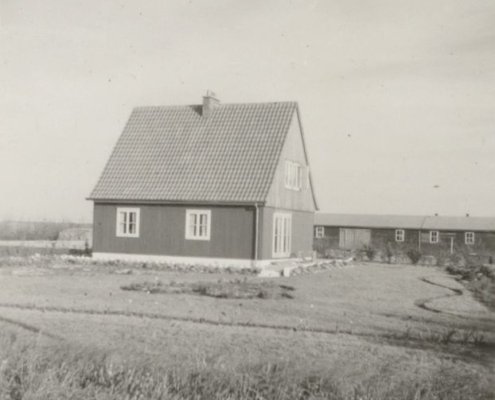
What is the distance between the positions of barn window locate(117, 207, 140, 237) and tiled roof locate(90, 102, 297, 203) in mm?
616

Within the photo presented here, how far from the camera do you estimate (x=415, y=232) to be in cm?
5319

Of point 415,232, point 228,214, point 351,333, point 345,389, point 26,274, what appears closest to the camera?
point 345,389

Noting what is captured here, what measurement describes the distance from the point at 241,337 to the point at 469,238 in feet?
145

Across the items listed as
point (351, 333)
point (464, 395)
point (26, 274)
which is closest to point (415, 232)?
point (26, 274)

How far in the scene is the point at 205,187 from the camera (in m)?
28.3

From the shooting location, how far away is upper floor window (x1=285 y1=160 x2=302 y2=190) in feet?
99.6

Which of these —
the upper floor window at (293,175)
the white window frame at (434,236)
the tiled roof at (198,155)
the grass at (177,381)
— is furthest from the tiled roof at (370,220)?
the grass at (177,381)

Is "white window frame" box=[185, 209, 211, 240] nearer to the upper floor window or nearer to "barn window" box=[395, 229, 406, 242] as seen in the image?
the upper floor window

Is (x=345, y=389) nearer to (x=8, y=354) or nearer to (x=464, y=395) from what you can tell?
(x=464, y=395)

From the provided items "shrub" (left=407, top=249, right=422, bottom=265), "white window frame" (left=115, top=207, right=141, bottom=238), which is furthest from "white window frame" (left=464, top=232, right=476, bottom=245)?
"white window frame" (left=115, top=207, right=141, bottom=238)

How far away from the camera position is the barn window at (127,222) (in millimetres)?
29047

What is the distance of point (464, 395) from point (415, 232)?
47.5m

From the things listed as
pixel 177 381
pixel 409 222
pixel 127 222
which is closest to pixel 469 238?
pixel 409 222

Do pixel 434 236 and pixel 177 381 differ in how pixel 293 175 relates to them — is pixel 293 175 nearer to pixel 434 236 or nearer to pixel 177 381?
pixel 177 381
